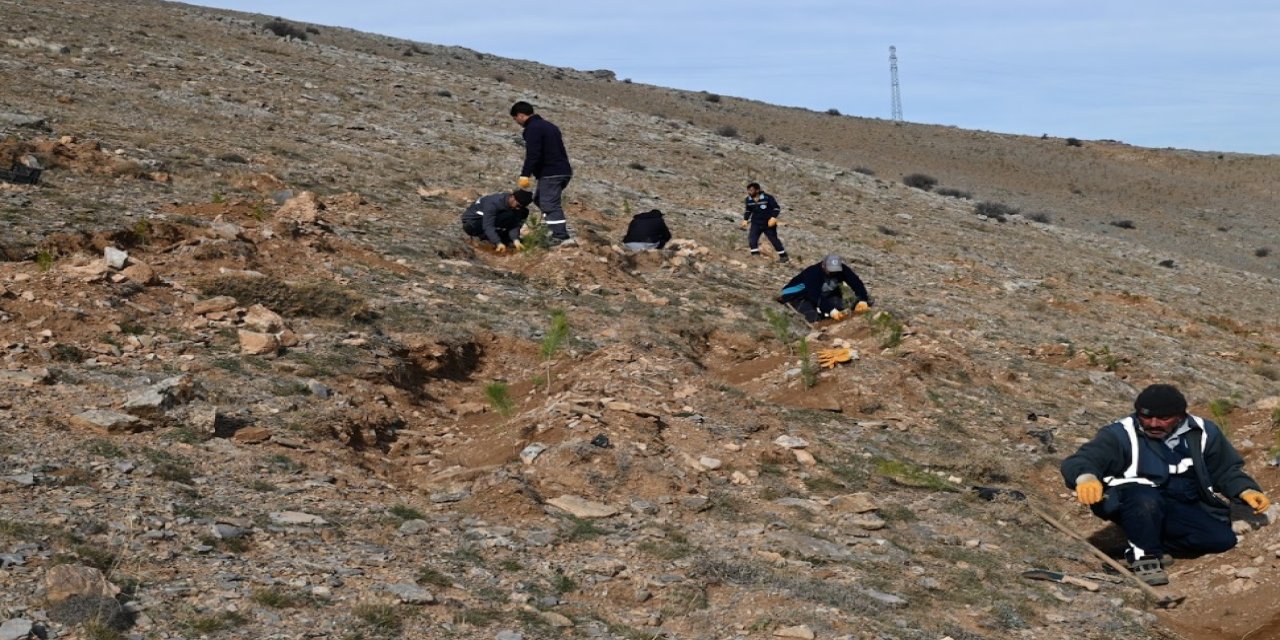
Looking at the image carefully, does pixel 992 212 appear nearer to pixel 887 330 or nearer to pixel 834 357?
pixel 887 330

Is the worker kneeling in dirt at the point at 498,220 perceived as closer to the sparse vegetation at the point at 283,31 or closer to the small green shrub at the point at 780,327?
the small green shrub at the point at 780,327

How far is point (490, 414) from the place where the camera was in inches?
309

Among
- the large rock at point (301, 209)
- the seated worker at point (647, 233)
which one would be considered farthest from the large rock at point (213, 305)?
the seated worker at point (647, 233)

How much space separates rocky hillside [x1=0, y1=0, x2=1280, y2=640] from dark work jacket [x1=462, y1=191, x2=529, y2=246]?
253 mm

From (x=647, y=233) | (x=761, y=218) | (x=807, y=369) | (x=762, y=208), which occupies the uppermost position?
(x=762, y=208)

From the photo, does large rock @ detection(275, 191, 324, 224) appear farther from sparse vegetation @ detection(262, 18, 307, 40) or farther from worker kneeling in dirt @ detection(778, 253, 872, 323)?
sparse vegetation @ detection(262, 18, 307, 40)

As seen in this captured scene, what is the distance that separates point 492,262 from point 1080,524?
22.7ft

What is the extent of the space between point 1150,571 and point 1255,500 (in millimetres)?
771

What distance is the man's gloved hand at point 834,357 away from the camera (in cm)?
949

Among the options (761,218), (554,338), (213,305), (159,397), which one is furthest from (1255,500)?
(761,218)

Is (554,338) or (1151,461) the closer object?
(1151,461)

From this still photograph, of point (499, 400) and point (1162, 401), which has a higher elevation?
point (1162, 401)

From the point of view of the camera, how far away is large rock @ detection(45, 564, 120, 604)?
3.95 metres

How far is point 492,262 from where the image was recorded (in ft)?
39.8
